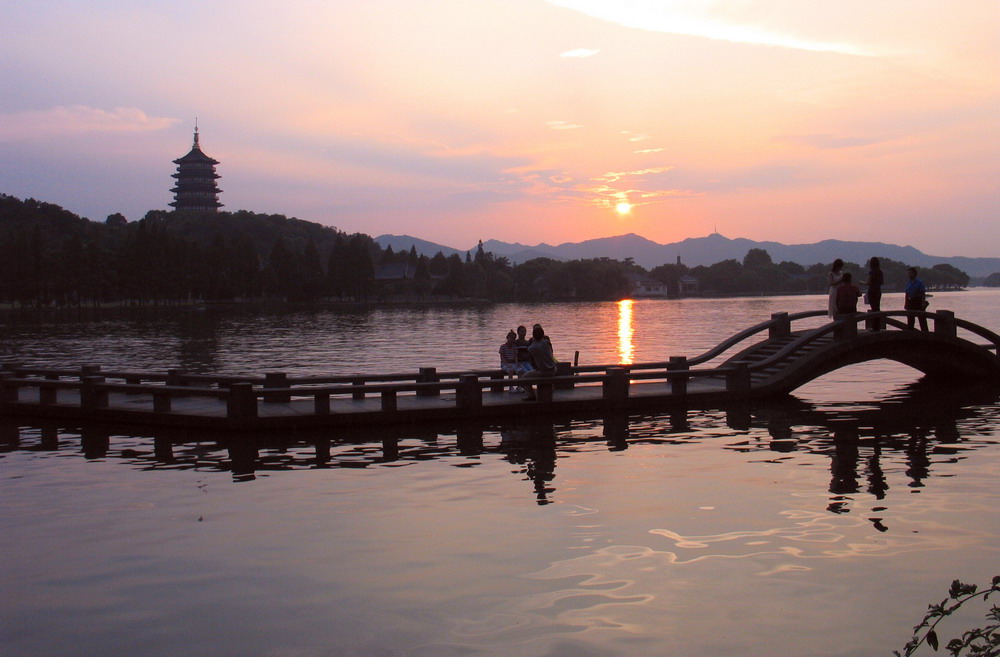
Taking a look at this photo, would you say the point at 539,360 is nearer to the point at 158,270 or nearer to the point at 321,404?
the point at 321,404

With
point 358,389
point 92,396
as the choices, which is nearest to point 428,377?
point 358,389

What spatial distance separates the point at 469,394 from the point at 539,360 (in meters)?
2.04

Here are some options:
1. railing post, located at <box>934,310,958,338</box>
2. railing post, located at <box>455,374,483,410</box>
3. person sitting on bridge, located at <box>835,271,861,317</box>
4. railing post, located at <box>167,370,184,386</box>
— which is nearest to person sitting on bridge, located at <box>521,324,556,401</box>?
railing post, located at <box>455,374,483,410</box>

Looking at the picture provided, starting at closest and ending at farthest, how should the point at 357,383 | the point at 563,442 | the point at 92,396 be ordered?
the point at 563,442 < the point at 92,396 < the point at 357,383

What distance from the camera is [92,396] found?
19.3m

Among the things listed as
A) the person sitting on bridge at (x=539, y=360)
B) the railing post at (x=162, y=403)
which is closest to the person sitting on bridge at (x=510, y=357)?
the person sitting on bridge at (x=539, y=360)

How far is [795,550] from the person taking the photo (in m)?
9.60

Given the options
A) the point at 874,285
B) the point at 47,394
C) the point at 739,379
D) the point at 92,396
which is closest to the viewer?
the point at 92,396

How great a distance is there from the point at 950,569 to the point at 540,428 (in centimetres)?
1025

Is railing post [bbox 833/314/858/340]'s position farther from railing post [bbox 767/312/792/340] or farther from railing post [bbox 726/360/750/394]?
railing post [bbox 726/360/750/394]

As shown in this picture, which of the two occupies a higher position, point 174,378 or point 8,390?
point 174,378

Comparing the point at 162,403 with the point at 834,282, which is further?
the point at 834,282

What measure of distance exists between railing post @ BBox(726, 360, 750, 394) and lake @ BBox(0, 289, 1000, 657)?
253 cm

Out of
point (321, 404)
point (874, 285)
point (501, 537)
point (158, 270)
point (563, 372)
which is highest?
point (158, 270)
